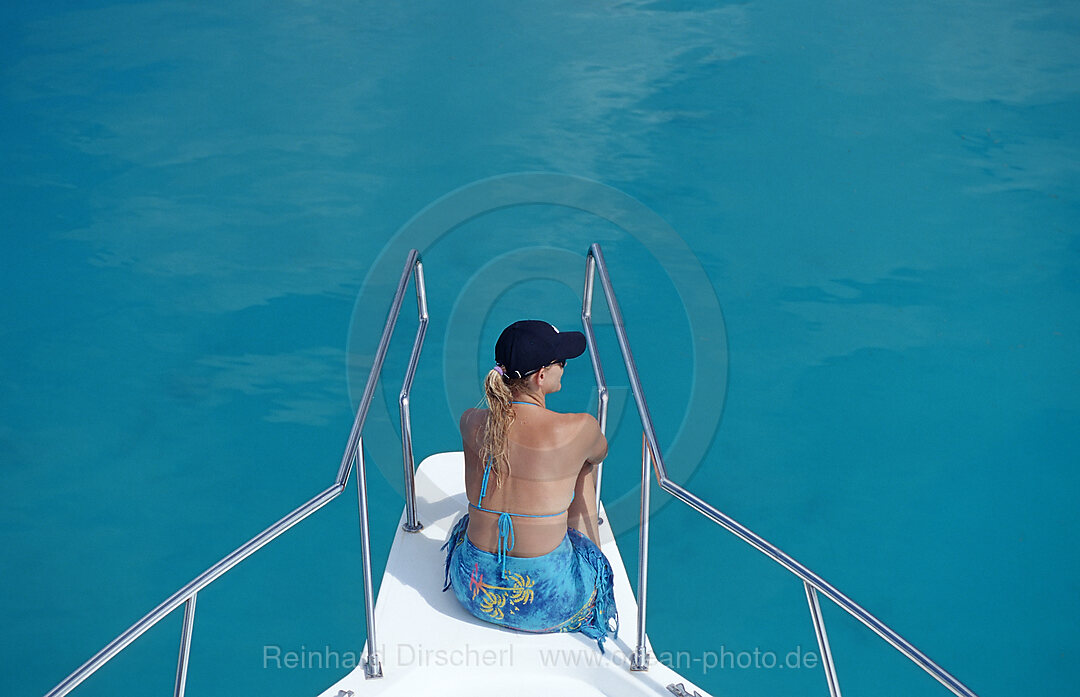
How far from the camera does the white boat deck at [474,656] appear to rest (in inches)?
75.7

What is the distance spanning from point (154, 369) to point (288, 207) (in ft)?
6.98

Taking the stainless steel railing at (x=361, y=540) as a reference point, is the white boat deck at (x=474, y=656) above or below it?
below

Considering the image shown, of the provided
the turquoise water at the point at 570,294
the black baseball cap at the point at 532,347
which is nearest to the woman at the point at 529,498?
the black baseball cap at the point at 532,347

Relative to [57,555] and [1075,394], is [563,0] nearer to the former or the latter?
[1075,394]

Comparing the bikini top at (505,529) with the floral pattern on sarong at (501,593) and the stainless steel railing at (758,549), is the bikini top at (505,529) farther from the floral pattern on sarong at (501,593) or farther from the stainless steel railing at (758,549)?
the stainless steel railing at (758,549)

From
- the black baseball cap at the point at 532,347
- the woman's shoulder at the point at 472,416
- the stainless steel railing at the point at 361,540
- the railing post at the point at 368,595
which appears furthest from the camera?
the woman's shoulder at the point at 472,416

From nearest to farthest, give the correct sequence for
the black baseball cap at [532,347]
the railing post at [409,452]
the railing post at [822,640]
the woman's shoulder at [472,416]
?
1. the railing post at [822,640]
2. the black baseball cap at [532,347]
3. the woman's shoulder at [472,416]
4. the railing post at [409,452]

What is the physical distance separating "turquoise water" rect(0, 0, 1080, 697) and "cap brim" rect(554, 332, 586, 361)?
2432 mm

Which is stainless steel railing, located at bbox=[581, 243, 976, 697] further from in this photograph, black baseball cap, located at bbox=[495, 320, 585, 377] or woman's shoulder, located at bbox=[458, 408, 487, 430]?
woman's shoulder, located at bbox=[458, 408, 487, 430]

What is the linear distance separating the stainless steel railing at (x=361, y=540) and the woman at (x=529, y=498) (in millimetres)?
296

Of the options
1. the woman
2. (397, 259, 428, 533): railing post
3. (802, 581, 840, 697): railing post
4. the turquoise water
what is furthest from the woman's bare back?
the turquoise water

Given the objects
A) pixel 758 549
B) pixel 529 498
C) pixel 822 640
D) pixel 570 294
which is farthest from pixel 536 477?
pixel 570 294

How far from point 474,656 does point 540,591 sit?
0.22 meters

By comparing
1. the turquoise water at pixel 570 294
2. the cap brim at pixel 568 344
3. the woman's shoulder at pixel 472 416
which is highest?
the cap brim at pixel 568 344
